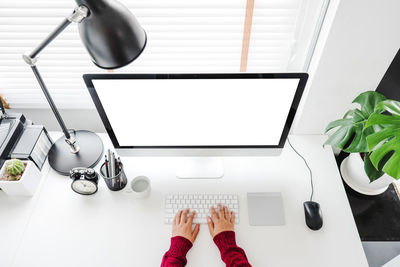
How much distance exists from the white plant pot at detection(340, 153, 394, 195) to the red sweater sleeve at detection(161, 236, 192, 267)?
715 millimetres

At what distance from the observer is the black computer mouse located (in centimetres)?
108

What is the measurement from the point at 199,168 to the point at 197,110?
1.10ft

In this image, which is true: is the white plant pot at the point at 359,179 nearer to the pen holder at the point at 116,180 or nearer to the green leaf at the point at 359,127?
the green leaf at the point at 359,127

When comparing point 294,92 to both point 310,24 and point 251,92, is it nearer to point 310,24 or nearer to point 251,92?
point 251,92

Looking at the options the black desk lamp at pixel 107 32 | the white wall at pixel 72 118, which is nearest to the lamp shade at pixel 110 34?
the black desk lamp at pixel 107 32

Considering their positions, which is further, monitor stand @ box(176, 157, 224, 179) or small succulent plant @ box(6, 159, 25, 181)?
monitor stand @ box(176, 157, 224, 179)

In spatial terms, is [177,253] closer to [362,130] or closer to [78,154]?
[78,154]

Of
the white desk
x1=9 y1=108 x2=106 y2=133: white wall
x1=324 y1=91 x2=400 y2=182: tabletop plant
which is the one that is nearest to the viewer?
x1=324 y1=91 x2=400 y2=182: tabletop plant

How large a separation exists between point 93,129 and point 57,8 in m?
0.59

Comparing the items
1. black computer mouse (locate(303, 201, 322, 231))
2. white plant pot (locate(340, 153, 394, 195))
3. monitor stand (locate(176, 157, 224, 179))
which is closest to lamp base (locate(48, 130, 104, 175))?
monitor stand (locate(176, 157, 224, 179))

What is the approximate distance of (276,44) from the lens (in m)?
1.23

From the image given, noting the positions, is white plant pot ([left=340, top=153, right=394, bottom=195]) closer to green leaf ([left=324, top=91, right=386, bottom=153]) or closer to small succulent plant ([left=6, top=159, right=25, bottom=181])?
green leaf ([left=324, top=91, right=386, bottom=153])

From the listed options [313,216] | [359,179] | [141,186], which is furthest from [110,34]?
[359,179]

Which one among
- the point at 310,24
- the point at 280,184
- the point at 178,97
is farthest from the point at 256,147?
the point at 310,24
